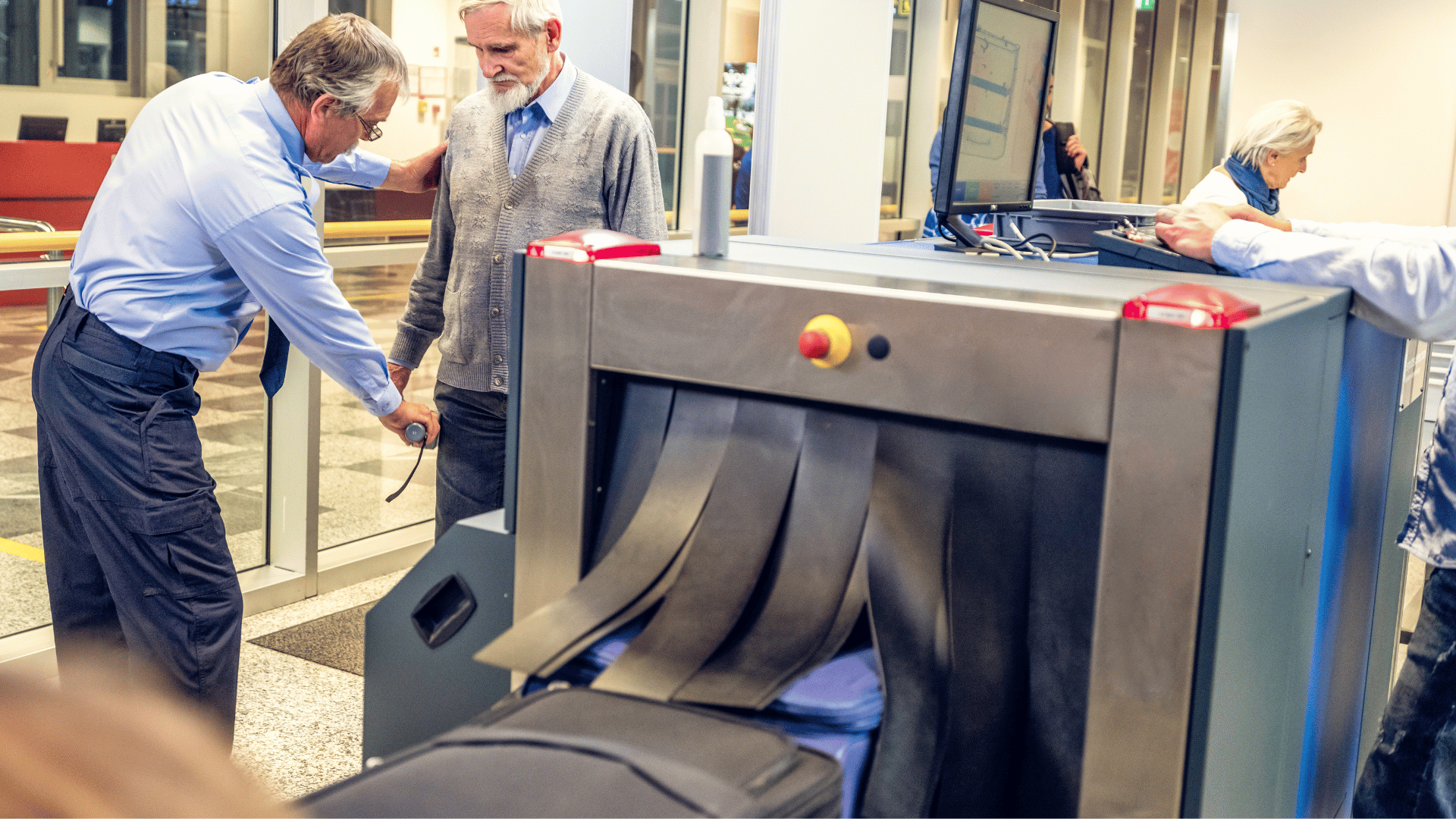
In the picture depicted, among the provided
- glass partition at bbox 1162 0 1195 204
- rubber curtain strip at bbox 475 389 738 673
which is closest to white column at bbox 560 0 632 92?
rubber curtain strip at bbox 475 389 738 673

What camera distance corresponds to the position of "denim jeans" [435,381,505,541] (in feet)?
7.89

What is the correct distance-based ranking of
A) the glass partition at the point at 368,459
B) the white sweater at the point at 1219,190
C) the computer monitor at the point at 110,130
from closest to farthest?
the computer monitor at the point at 110,130 → the white sweater at the point at 1219,190 → the glass partition at the point at 368,459

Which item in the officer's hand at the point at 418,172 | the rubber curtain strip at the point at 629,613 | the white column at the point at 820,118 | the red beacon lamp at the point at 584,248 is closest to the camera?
the rubber curtain strip at the point at 629,613

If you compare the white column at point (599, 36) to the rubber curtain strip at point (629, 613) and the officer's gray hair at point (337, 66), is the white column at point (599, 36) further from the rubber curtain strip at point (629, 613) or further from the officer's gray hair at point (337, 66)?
the rubber curtain strip at point (629, 613)

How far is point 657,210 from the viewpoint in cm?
249

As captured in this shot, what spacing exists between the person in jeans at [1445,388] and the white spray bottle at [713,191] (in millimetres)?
585

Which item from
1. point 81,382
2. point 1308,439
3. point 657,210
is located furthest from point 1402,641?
point 81,382

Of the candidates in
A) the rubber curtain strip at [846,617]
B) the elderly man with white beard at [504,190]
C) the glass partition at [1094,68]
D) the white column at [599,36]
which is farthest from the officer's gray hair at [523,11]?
the glass partition at [1094,68]

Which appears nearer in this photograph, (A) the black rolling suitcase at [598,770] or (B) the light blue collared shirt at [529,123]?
(A) the black rolling suitcase at [598,770]

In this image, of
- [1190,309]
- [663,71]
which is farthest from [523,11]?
[663,71]

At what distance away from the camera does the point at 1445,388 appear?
5.41 ft

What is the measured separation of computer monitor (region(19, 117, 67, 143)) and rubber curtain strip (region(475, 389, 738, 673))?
89.7 inches

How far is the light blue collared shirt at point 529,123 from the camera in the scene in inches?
95.3

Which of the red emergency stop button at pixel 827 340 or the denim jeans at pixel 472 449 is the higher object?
the red emergency stop button at pixel 827 340
